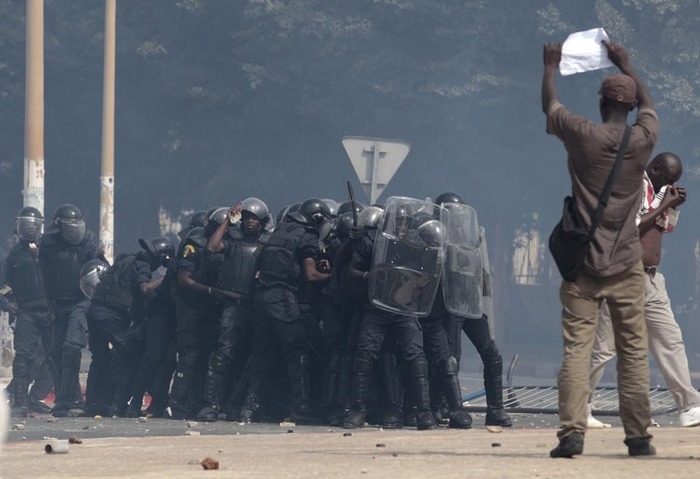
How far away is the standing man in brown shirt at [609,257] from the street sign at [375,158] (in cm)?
843

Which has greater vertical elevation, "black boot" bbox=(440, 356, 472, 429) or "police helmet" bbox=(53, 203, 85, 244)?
"police helmet" bbox=(53, 203, 85, 244)

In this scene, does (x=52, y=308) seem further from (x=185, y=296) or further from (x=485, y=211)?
(x=485, y=211)

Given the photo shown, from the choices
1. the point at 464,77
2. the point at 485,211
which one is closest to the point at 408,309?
the point at 464,77

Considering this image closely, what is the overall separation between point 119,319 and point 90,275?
2.71 ft

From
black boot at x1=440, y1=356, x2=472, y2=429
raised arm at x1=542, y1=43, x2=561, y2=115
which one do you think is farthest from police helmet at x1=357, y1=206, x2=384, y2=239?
raised arm at x1=542, y1=43, x2=561, y2=115

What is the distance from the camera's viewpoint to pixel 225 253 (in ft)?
44.3

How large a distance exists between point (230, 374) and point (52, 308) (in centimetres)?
274

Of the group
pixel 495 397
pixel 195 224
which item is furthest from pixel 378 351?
pixel 195 224

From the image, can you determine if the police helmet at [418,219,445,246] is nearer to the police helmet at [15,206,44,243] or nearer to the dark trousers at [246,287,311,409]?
the dark trousers at [246,287,311,409]

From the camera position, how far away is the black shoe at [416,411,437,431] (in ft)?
38.7

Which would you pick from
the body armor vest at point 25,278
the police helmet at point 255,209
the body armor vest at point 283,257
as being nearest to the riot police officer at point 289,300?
the body armor vest at point 283,257

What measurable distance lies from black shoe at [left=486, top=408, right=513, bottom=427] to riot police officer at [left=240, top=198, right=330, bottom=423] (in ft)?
4.70

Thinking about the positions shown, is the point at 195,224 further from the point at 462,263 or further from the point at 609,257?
the point at 609,257

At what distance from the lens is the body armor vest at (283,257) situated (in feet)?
42.4
